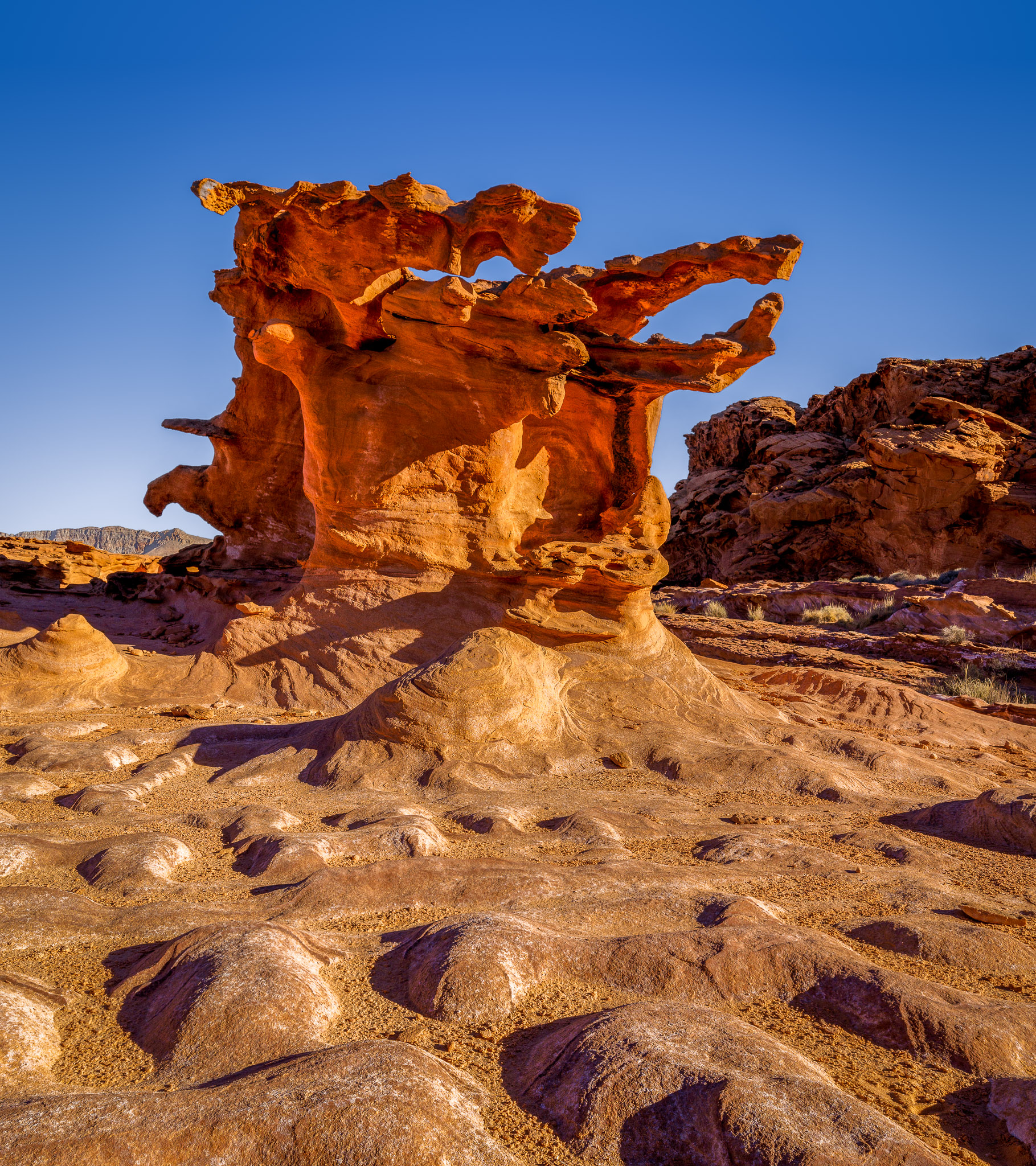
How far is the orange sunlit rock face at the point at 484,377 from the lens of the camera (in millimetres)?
6945

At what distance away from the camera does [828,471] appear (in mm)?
27641

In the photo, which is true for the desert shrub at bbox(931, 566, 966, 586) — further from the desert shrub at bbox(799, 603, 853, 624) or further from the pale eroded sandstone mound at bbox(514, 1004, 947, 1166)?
the pale eroded sandstone mound at bbox(514, 1004, 947, 1166)

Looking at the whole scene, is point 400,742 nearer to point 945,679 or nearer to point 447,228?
point 447,228

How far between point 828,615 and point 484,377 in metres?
11.7

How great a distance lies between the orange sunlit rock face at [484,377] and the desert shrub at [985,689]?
4.89m

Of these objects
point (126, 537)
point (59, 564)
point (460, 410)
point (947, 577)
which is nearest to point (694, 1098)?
point (460, 410)

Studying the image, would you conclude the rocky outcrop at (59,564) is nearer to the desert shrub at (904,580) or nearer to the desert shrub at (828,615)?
the desert shrub at (828,615)

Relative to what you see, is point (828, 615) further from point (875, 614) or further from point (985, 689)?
point (985, 689)

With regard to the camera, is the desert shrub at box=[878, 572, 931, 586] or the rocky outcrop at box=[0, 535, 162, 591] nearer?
the rocky outcrop at box=[0, 535, 162, 591]

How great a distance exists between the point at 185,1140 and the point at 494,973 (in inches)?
38.2

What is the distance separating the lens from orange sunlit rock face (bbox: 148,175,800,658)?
6.95 metres

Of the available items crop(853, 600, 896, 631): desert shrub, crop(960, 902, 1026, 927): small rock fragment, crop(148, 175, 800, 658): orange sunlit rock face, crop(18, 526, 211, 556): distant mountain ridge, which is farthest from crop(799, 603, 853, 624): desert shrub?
crop(18, 526, 211, 556): distant mountain ridge

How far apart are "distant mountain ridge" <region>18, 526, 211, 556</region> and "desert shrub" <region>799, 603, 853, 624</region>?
5623cm

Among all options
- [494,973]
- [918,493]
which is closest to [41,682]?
[494,973]
